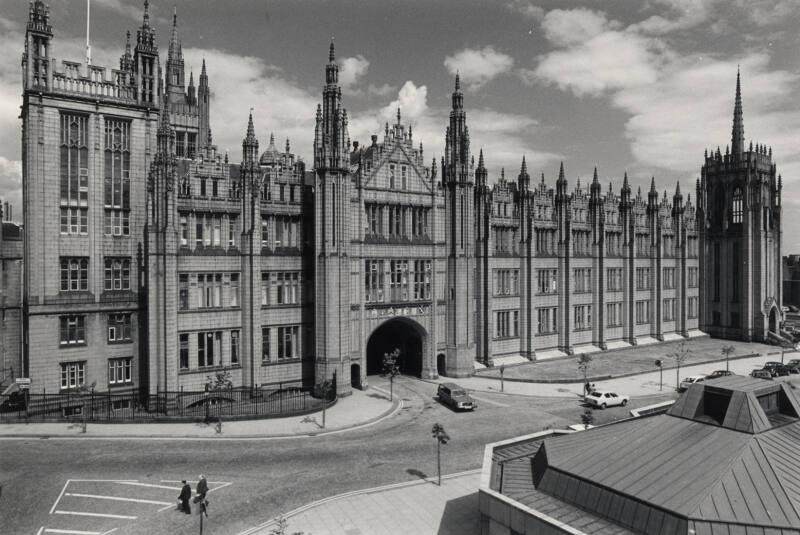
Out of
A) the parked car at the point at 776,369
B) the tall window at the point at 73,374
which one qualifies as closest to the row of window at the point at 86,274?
the tall window at the point at 73,374

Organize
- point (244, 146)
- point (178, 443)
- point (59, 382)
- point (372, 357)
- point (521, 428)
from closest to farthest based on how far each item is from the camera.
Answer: point (178, 443) → point (521, 428) → point (59, 382) → point (244, 146) → point (372, 357)

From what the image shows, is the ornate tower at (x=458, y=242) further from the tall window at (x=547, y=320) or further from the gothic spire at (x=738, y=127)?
the gothic spire at (x=738, y=127)

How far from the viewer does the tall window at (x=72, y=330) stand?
3944cm

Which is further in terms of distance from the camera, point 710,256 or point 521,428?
point 710,256

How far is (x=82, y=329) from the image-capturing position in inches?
1582

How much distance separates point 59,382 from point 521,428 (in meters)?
32.4

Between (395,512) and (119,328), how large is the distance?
→ 2818 cm

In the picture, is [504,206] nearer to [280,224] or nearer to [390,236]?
[390,236]

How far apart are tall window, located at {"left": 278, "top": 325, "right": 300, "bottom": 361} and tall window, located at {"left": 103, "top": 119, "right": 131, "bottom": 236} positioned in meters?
14.2

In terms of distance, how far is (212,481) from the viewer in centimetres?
2708

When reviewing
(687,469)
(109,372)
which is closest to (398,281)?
(109,372)

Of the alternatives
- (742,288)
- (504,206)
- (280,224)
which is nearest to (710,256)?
(742,288)

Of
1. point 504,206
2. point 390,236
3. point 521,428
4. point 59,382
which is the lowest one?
point 521,428

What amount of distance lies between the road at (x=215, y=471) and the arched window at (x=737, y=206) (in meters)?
54.2
